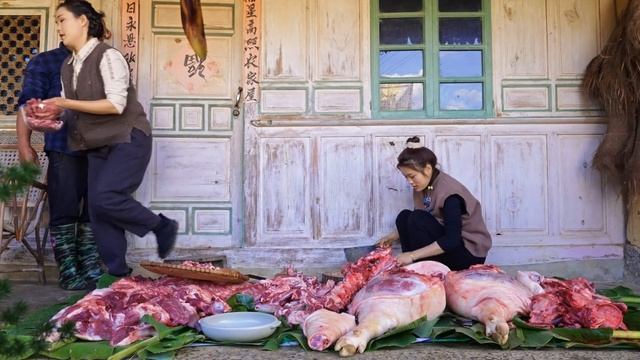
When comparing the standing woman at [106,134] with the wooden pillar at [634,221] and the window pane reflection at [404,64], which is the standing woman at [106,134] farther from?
the wooden pillar at [634,221]

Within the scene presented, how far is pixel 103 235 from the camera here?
12.6 ft

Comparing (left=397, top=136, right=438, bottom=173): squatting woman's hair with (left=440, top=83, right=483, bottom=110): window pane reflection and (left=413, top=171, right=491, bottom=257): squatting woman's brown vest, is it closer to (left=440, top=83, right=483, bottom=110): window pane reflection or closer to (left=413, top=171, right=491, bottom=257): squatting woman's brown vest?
(left=413, top=171, right=491, bottom=257): squatting woman's brown vest

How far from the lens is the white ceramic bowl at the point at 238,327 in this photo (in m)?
2.54

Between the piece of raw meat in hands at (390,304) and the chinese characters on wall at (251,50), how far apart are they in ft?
7.75

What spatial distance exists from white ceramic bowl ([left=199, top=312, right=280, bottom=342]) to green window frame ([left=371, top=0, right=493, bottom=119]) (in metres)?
2.49

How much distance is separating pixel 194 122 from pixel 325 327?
2776 mm

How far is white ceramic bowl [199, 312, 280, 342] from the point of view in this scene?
2535 mm

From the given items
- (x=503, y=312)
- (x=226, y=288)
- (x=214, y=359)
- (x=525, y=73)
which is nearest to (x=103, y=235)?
(x=226, y=288)

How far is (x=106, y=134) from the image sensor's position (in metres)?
3.83

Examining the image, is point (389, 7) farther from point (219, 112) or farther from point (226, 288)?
point (226, 288)

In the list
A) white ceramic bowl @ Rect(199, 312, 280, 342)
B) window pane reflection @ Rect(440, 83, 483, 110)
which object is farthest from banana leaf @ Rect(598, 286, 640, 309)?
white ceramic bowl @ Rect(199, 312, 280, 342)

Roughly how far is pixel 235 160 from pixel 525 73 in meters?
2.57

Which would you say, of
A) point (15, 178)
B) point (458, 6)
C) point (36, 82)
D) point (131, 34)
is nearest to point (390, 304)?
point (15, 178)

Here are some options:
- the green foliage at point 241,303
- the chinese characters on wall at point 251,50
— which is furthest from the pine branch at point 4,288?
the chinese characters on wall at point 251,50
